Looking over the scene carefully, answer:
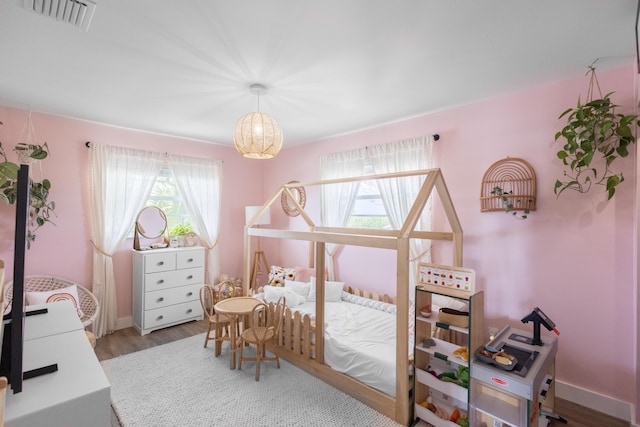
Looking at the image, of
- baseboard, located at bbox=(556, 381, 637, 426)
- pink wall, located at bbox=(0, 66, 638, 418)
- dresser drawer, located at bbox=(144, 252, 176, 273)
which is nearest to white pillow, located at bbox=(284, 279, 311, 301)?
pink wall, located at bbox=(0, 66, 638, 418)

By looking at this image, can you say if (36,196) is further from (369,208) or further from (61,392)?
(369,208)

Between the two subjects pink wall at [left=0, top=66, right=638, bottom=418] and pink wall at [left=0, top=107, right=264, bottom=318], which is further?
pink wall at [left=0, top=107, right=264, bottom=318]

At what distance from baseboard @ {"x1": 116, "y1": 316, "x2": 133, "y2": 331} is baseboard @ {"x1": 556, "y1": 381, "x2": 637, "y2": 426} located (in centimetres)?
451

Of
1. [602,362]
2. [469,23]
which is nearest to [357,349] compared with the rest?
[602,362]

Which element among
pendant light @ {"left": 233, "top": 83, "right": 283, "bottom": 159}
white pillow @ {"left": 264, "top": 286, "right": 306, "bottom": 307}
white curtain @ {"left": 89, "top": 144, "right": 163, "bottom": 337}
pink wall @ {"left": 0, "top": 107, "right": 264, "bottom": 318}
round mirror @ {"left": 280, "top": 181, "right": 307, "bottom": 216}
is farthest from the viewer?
round mirror @ {"left": 280, "top": 181, "right": 307, "bottom": 216}

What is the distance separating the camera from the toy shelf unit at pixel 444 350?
1.90 m

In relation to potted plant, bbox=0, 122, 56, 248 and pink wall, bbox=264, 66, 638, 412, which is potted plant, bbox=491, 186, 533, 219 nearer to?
pink wall, bbox=264, 66, 638, 412

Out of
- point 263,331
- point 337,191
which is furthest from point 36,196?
point 337,191

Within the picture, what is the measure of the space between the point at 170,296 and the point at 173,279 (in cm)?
21

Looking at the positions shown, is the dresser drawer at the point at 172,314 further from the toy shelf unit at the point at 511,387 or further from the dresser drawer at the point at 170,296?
the toy shelf unit at the point at 511,387

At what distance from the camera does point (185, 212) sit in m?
4.35

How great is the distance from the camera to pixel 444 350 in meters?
2.02

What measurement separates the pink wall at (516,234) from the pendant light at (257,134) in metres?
1.69

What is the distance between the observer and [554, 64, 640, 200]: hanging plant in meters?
2.03
